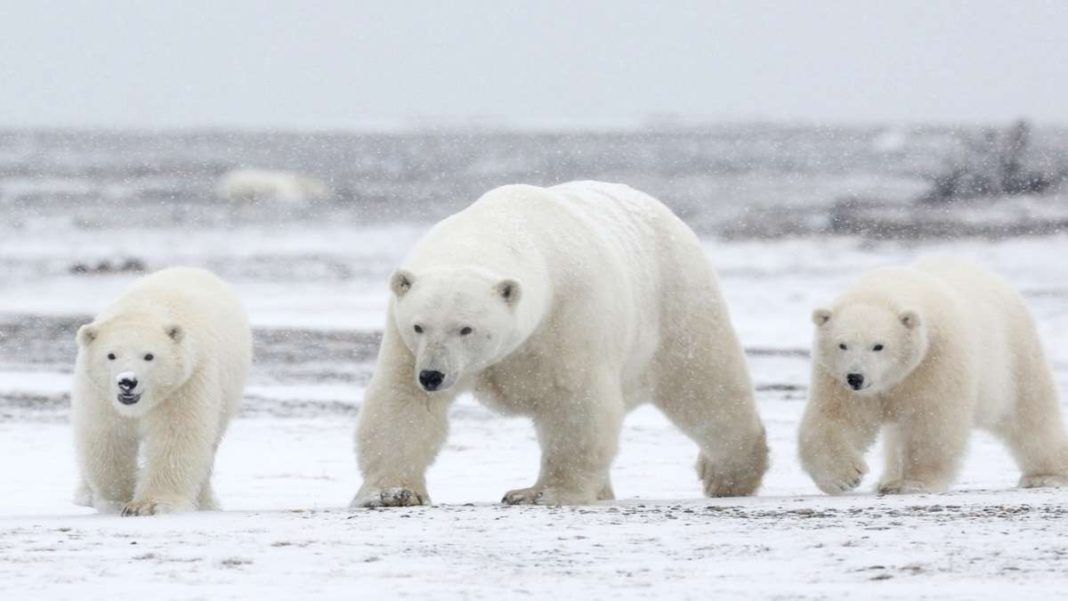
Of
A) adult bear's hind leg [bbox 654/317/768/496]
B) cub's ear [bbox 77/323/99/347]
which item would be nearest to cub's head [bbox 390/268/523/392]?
cub's ear [bbox 77/323/99/347]

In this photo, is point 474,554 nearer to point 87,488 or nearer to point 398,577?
point 398,577

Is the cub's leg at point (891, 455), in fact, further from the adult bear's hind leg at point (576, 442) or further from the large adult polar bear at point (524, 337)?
the adult bear's hind leg at point (576, 442)

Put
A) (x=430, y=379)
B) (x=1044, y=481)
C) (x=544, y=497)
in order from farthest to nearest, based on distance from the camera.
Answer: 1. (x=1044, y=481)
2. (x=544, y=497)
3. (x=430, y=379)

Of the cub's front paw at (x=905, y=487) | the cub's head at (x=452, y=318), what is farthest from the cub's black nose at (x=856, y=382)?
the cub's head at (x=452, y=318)

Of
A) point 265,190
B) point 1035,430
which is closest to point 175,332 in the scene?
point 1035,430

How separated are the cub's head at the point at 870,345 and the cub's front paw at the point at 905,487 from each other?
0.35m

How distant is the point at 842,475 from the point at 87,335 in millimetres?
2760

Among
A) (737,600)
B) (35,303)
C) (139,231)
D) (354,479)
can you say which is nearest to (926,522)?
(737,600)

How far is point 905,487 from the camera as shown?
20.5 feet

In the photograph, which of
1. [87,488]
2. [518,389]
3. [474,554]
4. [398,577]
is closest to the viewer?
[398,577]

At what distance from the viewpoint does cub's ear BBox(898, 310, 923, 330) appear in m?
6.35

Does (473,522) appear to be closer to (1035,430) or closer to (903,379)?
(903,379)

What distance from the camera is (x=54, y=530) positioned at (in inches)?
189

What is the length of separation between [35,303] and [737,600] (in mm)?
12690
